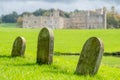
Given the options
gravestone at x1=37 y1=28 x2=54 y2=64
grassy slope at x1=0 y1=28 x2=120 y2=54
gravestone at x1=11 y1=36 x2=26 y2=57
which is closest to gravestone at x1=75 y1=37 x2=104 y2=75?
gravestone at x1=37 y1=28 x2=54 y2=64

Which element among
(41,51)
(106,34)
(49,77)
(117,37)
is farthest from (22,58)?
(106,34)

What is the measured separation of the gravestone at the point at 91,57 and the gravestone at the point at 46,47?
2.88 meters

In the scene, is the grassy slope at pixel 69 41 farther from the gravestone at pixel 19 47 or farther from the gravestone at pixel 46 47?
the gravestone at pixel 46 47

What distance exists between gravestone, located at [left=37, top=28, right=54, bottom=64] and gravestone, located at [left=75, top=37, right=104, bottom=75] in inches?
A: 114

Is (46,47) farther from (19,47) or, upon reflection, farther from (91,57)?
(19,47)

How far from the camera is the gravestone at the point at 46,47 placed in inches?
800

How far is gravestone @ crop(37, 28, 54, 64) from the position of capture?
20.3m

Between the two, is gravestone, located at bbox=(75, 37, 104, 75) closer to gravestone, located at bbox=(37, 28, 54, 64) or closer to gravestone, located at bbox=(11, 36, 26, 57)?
gravestone, located at bbox=(37, 28, 54, 64)

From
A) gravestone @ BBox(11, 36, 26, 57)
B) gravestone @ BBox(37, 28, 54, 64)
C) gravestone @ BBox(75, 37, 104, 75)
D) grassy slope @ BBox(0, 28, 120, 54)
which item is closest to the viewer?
gravestone @ BBox(75, 37, 104, 75)

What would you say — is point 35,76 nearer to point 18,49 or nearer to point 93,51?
point 93,51

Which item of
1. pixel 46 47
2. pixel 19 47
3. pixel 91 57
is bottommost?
pixel 19 47

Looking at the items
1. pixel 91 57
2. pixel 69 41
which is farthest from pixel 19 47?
pixel 69 41

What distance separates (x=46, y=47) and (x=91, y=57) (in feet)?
12.2

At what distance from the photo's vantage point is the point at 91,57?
17266mm
